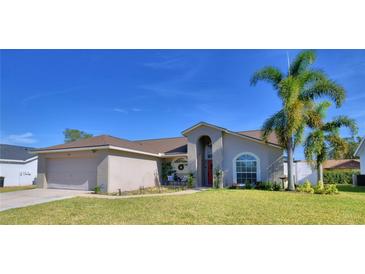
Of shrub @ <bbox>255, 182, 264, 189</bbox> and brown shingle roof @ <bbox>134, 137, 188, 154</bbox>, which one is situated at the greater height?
brown shingle roof @ <bbox>134, 137, 188, 154</bbox>

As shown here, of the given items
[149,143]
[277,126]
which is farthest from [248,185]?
[149,143]

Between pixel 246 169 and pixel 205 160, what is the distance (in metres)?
3.68

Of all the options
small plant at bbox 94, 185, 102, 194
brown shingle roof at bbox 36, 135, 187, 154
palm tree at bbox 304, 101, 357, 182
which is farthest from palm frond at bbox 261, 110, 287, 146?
small plant at bbox 94, 185, 102, 194

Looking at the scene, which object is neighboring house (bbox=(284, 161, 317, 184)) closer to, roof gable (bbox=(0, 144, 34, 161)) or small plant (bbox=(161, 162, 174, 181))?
small plant (bbox=(161, 162, 174, 181))

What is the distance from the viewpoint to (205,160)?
774 inches

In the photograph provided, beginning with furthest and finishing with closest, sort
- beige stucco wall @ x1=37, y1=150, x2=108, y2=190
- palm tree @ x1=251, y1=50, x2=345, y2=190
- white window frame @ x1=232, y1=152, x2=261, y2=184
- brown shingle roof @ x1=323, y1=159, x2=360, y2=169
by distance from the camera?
1. brown shingle roof @ x1=323, y1=159, x2=360, y2=169
2. white window frame @ x1=232, y1=152, x2=261, y2=184
3. beige stucco wall @ x1=37, y1=150, x2=108, y2=190
4. palm tree @ x1=251, y1=50, x2=345, y2=190

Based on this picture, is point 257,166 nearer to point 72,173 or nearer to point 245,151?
point 245,151

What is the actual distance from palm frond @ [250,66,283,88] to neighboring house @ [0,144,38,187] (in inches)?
837

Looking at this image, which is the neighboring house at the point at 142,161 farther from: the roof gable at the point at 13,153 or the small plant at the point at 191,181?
the roof gable at the point at 13,153

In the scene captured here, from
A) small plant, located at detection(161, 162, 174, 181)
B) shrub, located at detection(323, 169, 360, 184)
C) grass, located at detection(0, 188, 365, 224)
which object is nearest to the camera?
grass, located at detection(0, 188, 365, 224)

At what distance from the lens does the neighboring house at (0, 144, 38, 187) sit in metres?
23.2
